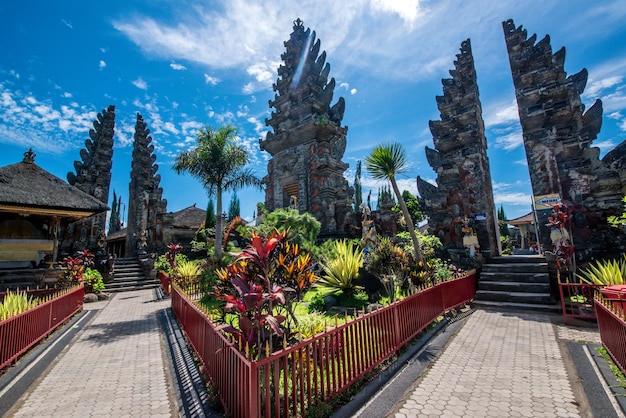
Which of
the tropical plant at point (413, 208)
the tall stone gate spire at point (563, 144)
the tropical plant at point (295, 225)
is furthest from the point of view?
the tropical plant at point (413, 208)

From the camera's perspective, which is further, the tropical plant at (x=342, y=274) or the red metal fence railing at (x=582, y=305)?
the tropical plant at (x=342, y=274)

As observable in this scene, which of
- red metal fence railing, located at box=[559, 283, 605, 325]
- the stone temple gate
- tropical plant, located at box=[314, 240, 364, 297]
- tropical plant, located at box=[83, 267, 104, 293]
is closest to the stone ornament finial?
tropical plant, located at box=[83, 267, 104, 293]

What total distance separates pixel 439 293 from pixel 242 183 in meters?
10.1

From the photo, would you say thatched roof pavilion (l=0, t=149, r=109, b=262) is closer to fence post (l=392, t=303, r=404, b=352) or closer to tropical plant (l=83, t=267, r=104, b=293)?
tropical plant (l=83, t=267, r=104, b=293)

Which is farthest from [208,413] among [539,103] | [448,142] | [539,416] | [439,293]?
[539,103]

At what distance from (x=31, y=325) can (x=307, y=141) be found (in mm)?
12225

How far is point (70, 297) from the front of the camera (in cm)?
862

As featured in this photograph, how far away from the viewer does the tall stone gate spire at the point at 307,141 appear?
14.1 meters

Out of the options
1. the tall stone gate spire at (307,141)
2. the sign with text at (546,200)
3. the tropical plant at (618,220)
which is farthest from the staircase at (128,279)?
the tropical plant at (618,220)

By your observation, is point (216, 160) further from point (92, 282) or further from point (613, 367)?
point (613, 367)

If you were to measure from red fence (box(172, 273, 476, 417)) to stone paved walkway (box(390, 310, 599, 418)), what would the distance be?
70cm

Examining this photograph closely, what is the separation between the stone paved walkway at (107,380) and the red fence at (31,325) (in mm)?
676

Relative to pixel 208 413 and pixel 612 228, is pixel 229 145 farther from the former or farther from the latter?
pixel 612 228

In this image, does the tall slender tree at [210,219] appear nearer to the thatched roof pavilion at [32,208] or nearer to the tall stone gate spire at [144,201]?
the tall stone gate spire at [144,201]
